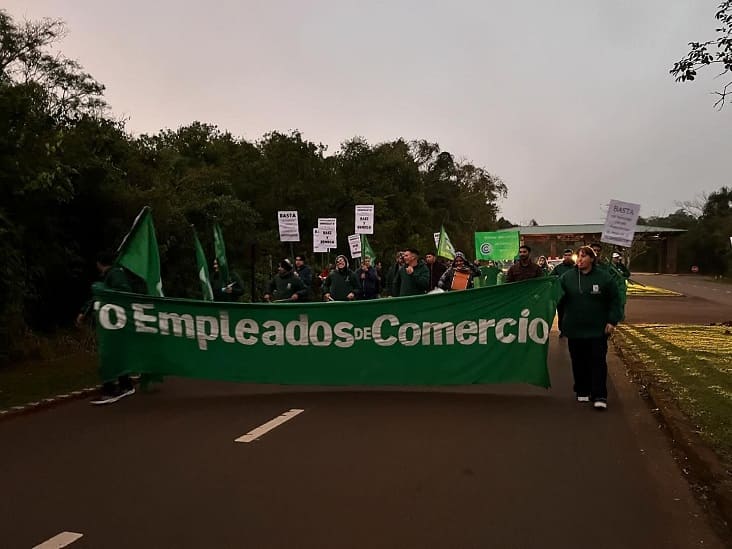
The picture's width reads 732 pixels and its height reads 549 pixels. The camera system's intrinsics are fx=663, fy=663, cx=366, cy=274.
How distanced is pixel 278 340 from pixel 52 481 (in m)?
3.72

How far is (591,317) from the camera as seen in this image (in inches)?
303

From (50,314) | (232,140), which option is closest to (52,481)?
(50,314)

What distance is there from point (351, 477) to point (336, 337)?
3.46 meters

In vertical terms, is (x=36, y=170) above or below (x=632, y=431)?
above

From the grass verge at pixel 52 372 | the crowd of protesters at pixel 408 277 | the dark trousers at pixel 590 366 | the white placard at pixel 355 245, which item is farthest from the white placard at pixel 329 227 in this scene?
the dark trousers at pixel 590 366

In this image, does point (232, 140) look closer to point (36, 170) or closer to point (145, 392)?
point (36, 170)

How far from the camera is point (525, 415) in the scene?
729cm

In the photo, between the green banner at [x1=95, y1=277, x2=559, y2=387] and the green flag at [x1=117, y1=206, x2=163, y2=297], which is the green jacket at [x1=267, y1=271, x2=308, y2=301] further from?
the green flag at [x1=117, y1=206, x2=163, y2=297]

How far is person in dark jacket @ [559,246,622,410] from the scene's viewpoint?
24.8ft

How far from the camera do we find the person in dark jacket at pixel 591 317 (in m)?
7.56

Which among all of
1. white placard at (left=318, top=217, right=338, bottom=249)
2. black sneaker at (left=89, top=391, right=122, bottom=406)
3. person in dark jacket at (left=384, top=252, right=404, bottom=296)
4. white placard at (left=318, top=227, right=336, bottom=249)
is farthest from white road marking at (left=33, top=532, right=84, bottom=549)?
white placard at (left=318, top=227, right=336, bottom=249)

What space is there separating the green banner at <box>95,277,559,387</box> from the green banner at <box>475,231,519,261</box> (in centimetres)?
2067

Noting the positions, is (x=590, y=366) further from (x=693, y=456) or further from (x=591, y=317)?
(x=693, y=456)

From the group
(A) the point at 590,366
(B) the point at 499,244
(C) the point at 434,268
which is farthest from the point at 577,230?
(A) the point at 590,366
